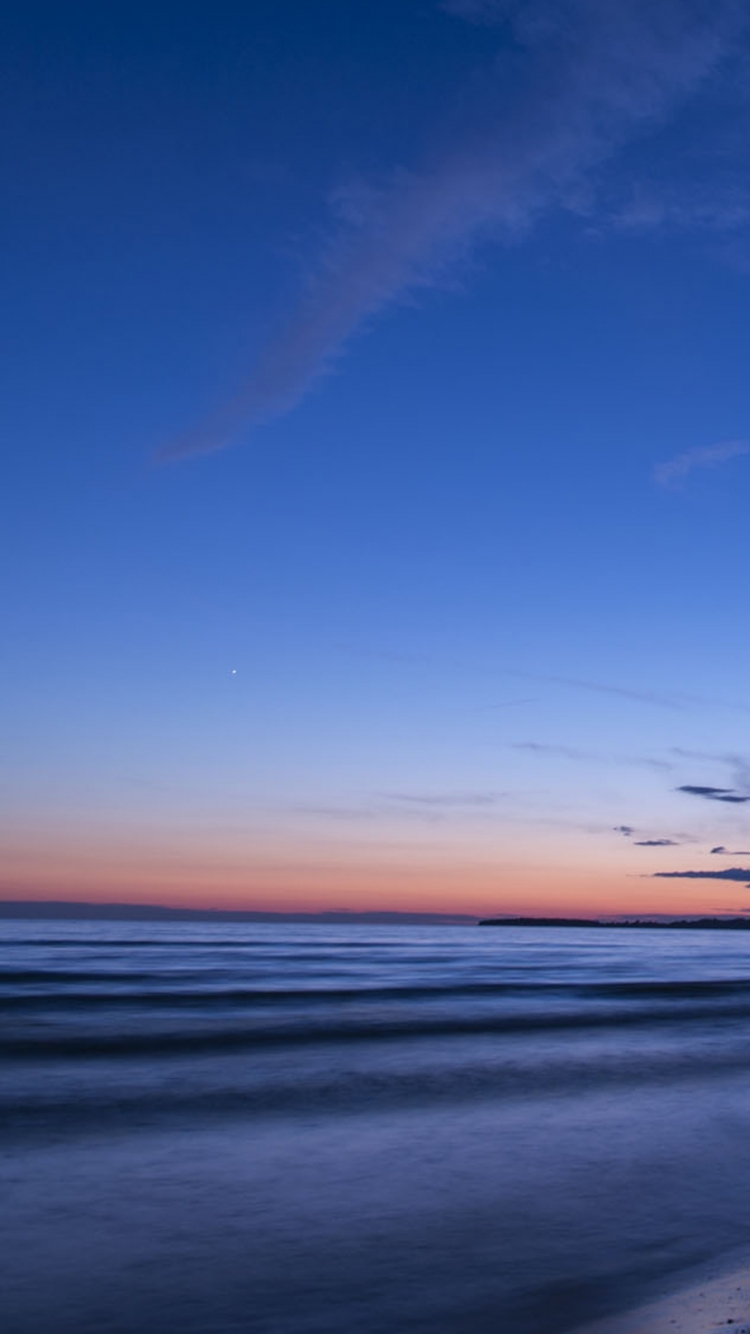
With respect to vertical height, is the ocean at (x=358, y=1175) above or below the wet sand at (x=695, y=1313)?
below

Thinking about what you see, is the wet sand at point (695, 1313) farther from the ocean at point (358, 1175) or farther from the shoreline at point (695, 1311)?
the ocean at point (358, 1175)

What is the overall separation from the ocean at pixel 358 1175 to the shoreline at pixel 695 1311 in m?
0.15

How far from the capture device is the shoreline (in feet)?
12.4

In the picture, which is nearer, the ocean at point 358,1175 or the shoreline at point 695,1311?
the shoreline at point 695,1311

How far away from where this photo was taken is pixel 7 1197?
6.22 meters

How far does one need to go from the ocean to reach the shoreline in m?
0.15

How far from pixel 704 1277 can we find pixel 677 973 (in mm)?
34551

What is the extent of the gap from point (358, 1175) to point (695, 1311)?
339 cm

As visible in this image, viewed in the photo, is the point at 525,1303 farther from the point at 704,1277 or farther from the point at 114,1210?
the point at 114,1210

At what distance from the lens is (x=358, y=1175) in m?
6.92

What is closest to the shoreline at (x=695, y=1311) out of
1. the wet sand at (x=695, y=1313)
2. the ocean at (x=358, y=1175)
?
the wet sand at (x=695, y=1313)

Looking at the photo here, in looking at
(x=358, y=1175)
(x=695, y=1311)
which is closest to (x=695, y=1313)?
(x=695, y=1311)

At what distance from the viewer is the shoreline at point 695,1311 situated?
Result: 3777 mm

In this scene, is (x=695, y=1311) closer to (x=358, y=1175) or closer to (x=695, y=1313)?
(x=695, y=1313)
